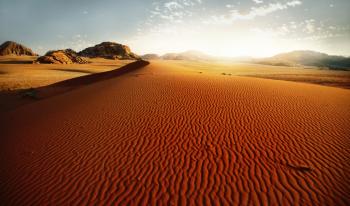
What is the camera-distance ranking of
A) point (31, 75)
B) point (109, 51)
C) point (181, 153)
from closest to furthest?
1. point (181, 153)
2. point (31, 75)
3. point (109, 51)

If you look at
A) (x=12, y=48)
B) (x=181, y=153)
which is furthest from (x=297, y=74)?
(x=12, y=48)

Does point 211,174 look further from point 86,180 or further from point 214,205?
point 86,180

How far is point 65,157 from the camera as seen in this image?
6859 millimetres

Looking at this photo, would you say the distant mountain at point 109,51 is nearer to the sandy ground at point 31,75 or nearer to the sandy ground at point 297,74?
the sandy ground at point 31,75

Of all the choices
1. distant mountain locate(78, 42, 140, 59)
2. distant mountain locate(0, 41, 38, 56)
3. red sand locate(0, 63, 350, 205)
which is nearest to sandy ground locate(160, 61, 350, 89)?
red sand locate(0, 63, 350, 205)

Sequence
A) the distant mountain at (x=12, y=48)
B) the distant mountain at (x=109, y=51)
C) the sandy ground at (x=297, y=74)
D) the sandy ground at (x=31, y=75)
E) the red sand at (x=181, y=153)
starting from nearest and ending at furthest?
1. the red sand at (x=181, y=153)
2. the sandy ground at (x=31, y=75)
3. the sandy ground at (x=297, y=74)
4. the distant mountain at (x=12, y=48)
5. the distant mountain at (x=109, y=51)

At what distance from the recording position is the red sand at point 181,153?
5.04 meters

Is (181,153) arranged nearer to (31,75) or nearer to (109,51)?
(31,75)

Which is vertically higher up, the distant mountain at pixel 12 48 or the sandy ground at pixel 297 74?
the distant mountain at pixel 12 48

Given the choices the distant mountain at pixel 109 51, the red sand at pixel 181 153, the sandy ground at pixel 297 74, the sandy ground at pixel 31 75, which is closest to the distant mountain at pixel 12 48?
the distant mountain at pixel 109 51

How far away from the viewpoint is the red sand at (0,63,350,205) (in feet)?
16.5

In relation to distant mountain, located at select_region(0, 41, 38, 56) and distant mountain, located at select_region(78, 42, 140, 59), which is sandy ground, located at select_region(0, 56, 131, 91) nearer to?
distant mountain, located at select_region(78, 42, 140, 59)

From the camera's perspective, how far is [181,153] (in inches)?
261

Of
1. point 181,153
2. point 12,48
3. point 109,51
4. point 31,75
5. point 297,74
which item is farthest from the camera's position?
point 109,51
